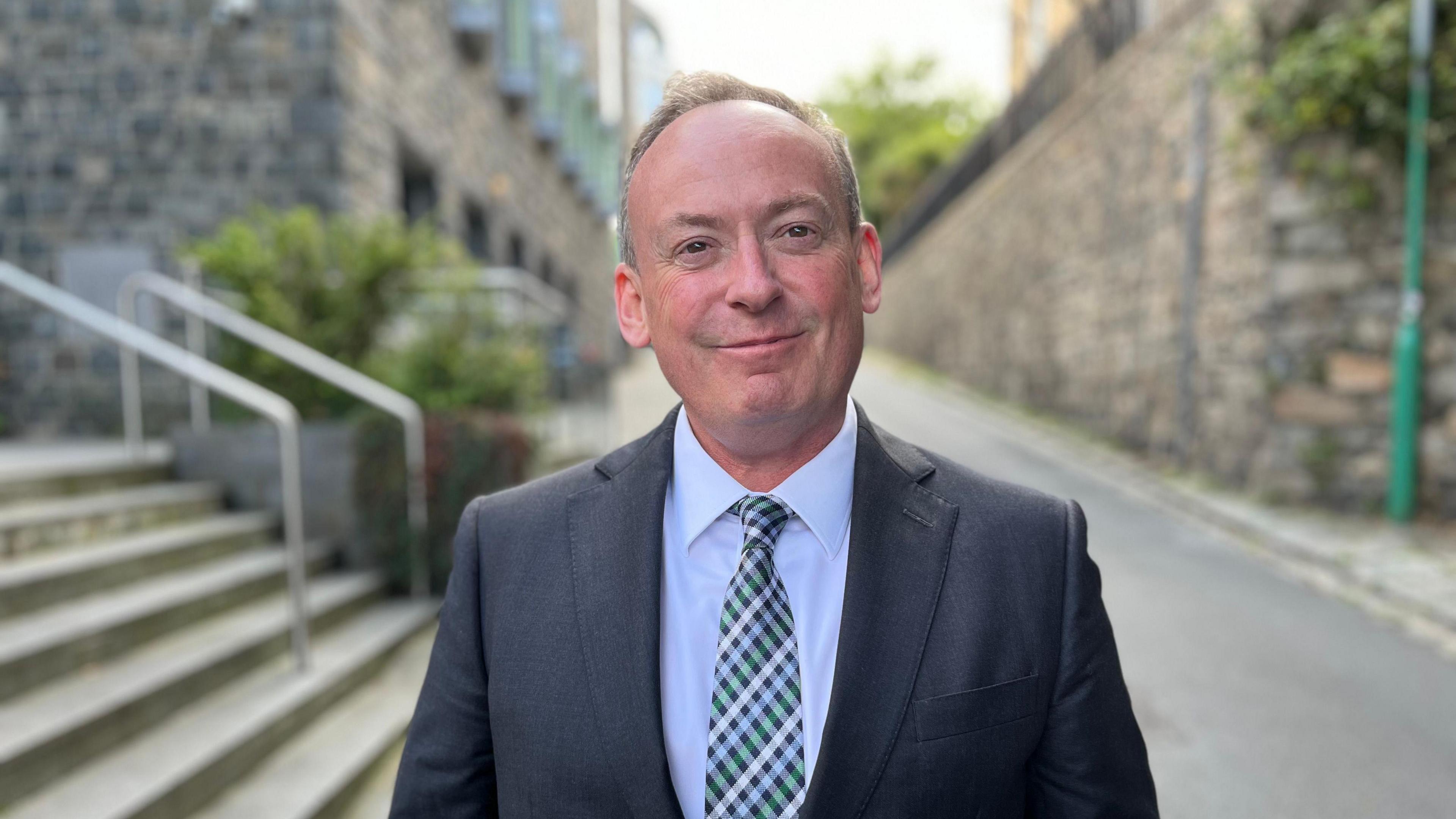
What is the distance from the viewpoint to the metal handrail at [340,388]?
19.0 feet

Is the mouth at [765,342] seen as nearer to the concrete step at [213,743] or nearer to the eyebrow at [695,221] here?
the eyebrow at [695,221]

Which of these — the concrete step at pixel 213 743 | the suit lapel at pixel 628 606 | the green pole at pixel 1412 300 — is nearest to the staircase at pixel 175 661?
the concrete step at pixel 213 743

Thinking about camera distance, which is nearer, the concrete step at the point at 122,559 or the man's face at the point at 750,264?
the man's face at the point at 750,264

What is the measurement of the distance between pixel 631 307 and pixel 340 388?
511 cm

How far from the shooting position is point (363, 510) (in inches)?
233

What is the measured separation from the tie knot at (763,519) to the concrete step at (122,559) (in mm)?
3690

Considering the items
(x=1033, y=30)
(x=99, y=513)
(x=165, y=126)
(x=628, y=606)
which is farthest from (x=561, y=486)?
(x=1033, y=30)

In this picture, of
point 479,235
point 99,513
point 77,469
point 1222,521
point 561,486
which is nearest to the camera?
point 561,486

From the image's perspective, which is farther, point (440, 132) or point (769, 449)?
point (440, 132)

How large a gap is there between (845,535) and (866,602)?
4.9 inches

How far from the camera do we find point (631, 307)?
4.97 ft

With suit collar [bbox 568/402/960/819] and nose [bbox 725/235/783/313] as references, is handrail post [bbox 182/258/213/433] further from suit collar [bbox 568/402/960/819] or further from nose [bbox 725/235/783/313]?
nose [bbox 725/235/783/313]

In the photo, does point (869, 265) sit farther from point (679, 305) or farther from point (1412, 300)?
point (1412, 300)

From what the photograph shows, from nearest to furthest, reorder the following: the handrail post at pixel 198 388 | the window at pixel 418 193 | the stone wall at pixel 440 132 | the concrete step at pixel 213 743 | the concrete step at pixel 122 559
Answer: the concrete step at pixel 213 743
the concrete step at pixel 122 559
the handrail post at pixel 198 388
the stone wall at pixel 440 132
the window at pixel 418 193
